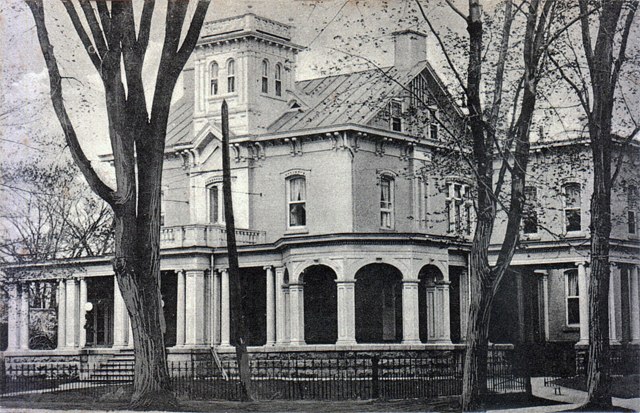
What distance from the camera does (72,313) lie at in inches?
836

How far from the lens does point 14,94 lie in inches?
622

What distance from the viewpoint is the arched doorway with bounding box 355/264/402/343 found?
72.6 ft

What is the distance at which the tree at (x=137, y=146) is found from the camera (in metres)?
15.0

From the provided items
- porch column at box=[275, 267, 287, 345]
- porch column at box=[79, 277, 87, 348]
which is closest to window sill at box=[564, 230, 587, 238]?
porch column at box=[275, 267, 287, 345]

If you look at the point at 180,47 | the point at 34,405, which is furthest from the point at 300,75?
the point at 34,405

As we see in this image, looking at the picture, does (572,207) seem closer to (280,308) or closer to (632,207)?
(632,207)

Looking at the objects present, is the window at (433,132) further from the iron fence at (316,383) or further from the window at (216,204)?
the window at (216,204)

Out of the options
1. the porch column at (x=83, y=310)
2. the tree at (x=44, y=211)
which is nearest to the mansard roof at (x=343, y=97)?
the tree at (x=44, y=211)

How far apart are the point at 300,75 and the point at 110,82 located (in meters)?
3.74

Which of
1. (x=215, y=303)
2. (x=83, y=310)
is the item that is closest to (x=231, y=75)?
(x=215, y=303)

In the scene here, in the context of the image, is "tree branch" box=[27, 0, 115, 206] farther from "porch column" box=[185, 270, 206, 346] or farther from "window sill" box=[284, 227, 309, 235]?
"window sill" box=[284, 227, 309, 235]

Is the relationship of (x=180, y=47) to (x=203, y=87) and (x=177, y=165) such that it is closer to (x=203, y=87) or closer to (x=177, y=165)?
(x=203, y=87)

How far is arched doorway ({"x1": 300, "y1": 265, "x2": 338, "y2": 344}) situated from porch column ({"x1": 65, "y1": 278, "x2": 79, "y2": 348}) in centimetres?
446

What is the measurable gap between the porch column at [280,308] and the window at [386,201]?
2.31 meters
